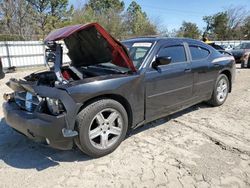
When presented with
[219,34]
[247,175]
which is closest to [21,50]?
[247,175]

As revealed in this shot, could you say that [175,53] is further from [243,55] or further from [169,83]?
[243,55]

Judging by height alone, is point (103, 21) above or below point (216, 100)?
above

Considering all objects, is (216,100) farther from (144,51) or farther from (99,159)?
(99,159)

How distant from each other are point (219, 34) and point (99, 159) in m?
44.1

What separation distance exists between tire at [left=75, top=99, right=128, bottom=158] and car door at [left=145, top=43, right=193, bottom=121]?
23.3 inches

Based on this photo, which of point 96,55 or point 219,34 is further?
point 219,34

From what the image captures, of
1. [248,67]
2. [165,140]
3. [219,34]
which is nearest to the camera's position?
[165,140]

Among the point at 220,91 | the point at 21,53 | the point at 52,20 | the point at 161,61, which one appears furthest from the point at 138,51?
the point at 52,20

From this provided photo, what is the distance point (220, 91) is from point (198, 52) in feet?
3.96

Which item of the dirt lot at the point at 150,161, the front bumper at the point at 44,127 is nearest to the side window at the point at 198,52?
the dirt lot at the point at 150,161

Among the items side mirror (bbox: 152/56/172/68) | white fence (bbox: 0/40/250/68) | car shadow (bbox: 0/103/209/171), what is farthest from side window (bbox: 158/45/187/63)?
white fence (bbox: 0/40/250/68)

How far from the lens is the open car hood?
3.41 m

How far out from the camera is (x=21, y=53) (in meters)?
13.8

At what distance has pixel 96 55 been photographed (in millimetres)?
4082
